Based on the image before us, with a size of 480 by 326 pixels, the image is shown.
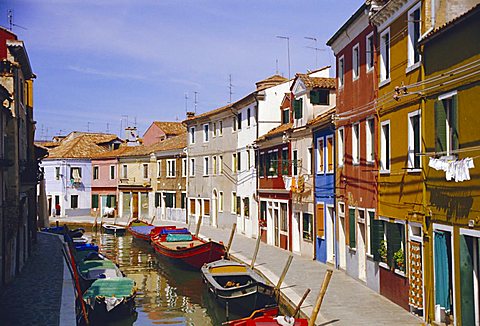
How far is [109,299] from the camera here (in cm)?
1816

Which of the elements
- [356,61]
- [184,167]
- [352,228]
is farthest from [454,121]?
[184,167]

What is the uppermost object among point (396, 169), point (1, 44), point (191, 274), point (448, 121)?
point (1, 44)

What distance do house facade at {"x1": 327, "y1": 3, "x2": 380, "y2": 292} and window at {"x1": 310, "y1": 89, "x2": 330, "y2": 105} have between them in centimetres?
321

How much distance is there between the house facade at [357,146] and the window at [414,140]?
8.37 ft

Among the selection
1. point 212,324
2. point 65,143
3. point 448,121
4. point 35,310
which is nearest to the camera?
point 448,121

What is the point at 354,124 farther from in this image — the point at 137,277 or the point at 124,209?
the point at 124,209

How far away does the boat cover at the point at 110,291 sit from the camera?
59.4ft

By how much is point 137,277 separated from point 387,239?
15.0m

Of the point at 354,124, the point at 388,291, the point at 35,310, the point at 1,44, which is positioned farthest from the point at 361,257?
the point at 1,44

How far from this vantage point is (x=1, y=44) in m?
21.9

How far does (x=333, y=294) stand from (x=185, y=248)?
13056 mm

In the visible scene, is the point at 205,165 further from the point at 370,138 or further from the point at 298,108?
the point at 370,138

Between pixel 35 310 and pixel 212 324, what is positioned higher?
pixel 35 310

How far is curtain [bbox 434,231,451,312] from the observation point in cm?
1265
